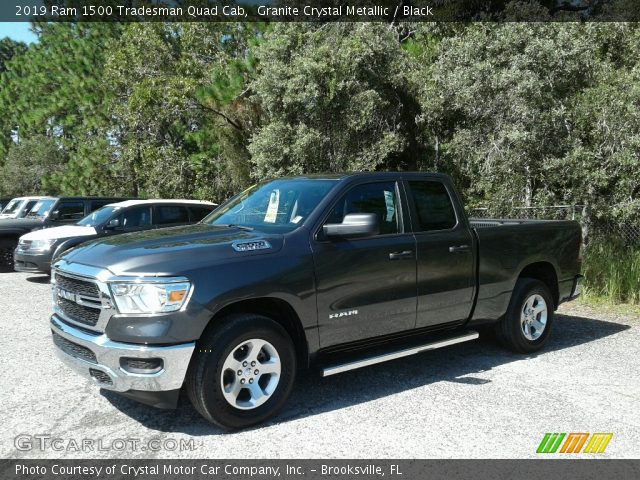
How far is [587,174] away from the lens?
11.2m

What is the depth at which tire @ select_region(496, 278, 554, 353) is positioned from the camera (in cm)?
624

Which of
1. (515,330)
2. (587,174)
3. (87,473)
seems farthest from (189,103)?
→ (87,473)

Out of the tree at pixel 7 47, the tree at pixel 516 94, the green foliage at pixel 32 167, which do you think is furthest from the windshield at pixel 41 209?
the tree at pixel 7 47

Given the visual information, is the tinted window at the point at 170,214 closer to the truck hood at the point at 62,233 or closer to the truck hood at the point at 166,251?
the truck hood at the point at 62,233

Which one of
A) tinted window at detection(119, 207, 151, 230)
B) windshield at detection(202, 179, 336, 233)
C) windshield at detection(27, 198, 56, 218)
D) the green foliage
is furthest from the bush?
the green foliage

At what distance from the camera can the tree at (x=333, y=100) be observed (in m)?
14.5

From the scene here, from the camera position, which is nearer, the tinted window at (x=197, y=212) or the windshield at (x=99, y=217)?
the windshield at (x=99, y=217)

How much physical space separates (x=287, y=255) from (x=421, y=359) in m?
2.44

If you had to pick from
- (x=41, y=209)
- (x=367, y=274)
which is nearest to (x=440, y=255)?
(x=367, y=274)

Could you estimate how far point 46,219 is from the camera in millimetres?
13453

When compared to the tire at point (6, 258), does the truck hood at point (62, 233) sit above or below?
above

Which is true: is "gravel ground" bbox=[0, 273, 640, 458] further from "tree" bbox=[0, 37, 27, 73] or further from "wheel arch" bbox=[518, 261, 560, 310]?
"tree" bbox=[0, 37, 27, 73]

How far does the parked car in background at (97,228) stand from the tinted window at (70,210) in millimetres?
1751

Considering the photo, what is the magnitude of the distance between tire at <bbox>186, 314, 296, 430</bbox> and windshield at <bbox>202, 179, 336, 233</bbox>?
0.93m
